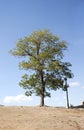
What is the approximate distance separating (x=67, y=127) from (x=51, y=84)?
26.5 meters

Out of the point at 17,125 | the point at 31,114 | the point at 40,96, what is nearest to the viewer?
the point at 17,125

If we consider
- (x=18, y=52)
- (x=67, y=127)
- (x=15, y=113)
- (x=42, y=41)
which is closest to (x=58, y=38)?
(x=42, y=41)

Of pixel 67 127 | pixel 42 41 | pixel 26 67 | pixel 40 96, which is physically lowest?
pixel 67 127

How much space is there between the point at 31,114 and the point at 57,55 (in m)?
22.6

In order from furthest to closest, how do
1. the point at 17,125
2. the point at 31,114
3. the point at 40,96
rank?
the point at 40,96, the point at 31,114, the point at 17,125

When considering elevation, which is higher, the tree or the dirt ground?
the tree

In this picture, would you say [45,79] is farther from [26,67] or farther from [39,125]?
[39,125]

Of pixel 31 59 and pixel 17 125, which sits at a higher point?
pixel 31 59

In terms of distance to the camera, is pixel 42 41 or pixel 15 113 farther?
pixel 42 41

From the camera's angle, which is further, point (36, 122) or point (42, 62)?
point (42, 62)

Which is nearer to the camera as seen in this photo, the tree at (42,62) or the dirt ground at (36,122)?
the dirt ground at (36,122)

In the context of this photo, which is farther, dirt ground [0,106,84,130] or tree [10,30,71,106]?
tree [10,30,71,106]

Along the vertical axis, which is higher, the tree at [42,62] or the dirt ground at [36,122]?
the tree at [42,62]

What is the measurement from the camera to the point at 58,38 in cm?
5859
